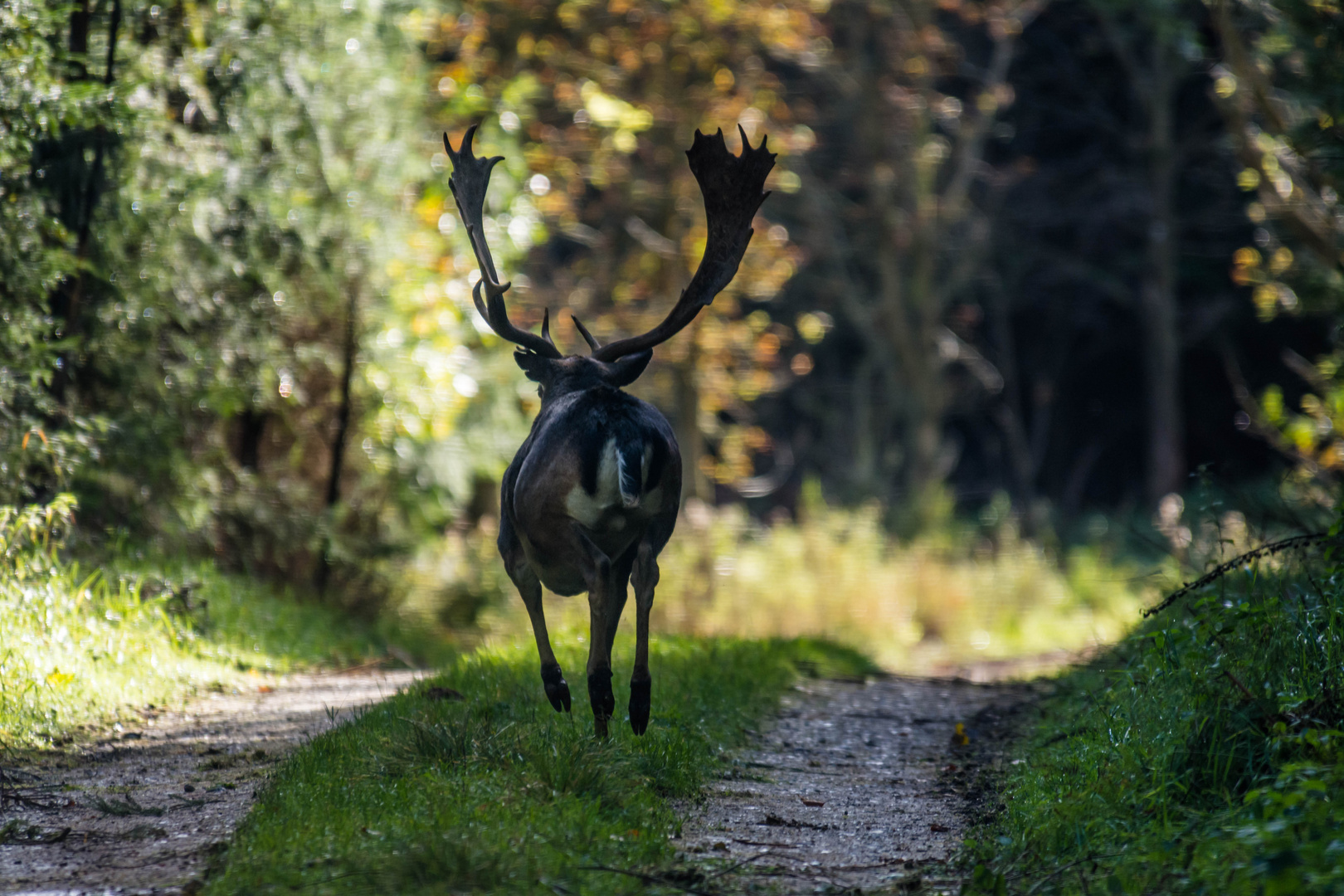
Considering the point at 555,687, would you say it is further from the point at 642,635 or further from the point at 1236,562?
the point at 1236,562

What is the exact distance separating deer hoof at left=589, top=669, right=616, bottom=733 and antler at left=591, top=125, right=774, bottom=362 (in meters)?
1.66

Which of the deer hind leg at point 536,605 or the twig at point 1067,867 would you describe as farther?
the deer hind leg at point 536,605

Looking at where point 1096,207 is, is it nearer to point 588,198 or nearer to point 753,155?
point 588,198

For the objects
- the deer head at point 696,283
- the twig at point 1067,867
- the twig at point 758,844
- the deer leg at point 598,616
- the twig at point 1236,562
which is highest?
the deer head at point 696,283

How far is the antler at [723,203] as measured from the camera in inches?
260

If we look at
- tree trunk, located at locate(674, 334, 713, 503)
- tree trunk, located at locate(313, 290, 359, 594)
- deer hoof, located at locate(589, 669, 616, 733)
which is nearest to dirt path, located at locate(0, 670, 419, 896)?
deer hoof, located at locate(589, 669, 616, 733)

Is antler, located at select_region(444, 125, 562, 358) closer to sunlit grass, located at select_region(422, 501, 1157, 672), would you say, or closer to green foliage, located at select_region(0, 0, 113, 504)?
green foliage, located at select_region(0, 0, 113, 504)

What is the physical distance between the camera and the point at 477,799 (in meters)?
5.13

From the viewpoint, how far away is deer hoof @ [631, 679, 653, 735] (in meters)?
6.07

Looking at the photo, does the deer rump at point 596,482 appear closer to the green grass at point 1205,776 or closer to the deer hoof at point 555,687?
the deer hoof at point 555,687

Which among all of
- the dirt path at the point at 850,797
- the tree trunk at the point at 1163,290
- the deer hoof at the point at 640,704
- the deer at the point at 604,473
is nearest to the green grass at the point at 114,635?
the deer at the point at 604,473

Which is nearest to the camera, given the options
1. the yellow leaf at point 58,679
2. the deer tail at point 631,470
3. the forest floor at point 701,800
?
the forest floor at point 701,800

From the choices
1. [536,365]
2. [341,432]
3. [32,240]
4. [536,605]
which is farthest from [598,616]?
[341,432]

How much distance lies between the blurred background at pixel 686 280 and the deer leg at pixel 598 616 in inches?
161
